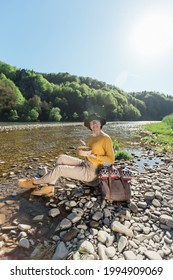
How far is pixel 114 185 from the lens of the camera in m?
5.40

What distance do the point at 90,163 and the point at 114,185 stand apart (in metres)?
0.94

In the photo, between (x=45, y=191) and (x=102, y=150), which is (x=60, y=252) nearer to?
(x=45, y=191)

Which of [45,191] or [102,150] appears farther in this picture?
[45,191]

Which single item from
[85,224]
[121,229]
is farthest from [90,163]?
[121,229]

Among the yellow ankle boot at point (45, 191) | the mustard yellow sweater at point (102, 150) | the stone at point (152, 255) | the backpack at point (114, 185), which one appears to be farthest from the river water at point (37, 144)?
the stone at point (152, 255)

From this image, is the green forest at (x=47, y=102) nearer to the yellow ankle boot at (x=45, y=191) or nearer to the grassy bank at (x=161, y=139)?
the grassy bank at (x=161, y=139)

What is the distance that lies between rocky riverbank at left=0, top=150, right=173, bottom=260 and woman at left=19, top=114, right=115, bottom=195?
0.42m

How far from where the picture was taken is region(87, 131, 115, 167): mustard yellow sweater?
18.5ft

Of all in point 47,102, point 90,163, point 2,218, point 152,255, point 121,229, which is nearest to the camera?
point 152,255

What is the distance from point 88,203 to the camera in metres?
5.42

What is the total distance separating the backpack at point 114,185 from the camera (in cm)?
533
